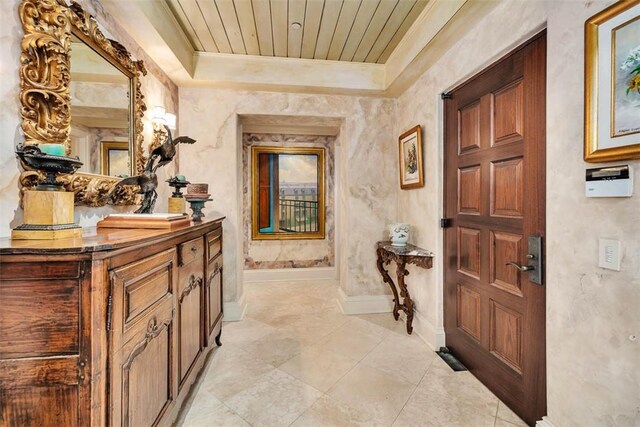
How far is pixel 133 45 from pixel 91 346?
217 cm

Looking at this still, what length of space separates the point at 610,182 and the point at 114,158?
266cm

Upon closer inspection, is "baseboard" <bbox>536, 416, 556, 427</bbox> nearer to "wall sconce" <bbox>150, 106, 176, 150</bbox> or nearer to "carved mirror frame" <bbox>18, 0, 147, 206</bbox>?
"carved mirror frame" <bbox>18, 0, 147, 206</bbox>

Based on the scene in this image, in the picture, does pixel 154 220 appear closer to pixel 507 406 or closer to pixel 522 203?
pixel 522 203

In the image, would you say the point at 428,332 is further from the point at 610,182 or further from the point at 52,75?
the point at 52,75

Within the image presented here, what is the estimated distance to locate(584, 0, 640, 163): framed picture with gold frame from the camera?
1.02 meters

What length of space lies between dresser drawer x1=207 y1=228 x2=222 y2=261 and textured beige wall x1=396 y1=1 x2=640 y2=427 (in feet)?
7.04

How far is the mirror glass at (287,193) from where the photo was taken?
14.7 ft

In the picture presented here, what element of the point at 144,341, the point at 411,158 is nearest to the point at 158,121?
the point at 144,341

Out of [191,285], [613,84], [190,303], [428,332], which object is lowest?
[428,332]

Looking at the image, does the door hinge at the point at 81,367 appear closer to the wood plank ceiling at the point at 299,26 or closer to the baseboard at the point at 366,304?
the wood plank ceiling at the point at 299,26

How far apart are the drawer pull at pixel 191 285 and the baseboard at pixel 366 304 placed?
181cm

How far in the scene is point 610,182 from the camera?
1090 millimetres

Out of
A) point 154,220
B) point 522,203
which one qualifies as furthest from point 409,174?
point 154,220

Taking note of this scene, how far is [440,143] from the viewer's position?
2.35 meters
